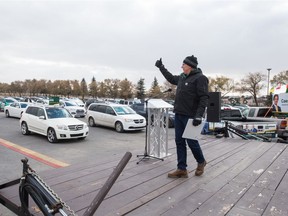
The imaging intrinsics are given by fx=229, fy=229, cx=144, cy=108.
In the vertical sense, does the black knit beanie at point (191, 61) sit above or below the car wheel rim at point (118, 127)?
above

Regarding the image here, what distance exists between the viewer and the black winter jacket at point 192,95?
331cm

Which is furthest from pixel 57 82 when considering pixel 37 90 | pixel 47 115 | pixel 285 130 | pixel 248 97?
pixel 285 130

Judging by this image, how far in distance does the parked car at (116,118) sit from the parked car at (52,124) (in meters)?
2.91

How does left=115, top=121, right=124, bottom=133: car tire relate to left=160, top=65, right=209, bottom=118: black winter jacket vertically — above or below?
below

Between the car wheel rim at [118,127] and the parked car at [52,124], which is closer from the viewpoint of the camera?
the parked car at [52,124]

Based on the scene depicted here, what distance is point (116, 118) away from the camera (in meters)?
13.2

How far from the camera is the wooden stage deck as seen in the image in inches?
101

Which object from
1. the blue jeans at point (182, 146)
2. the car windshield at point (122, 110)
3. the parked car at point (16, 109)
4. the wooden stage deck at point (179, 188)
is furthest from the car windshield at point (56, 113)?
the parked car at point (16, 109)

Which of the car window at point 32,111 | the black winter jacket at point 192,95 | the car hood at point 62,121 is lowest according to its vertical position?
the car hood at point 62,121

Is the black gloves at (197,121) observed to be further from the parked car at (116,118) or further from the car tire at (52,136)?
the parked car at (116,118)

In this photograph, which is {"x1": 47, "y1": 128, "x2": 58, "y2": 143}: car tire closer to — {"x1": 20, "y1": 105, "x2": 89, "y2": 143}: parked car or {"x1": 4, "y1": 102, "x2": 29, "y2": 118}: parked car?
{"x1": 20, "y1": 105, "x2": 89, "y2": 143}: parked car

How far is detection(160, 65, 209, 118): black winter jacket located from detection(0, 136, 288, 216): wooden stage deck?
3.41 feet

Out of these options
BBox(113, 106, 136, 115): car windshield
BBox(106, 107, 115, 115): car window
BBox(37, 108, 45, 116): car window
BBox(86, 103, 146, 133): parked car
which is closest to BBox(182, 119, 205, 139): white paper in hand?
BBox(37, 108, 45, 116): car window

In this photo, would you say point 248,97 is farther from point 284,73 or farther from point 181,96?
point 181,96
